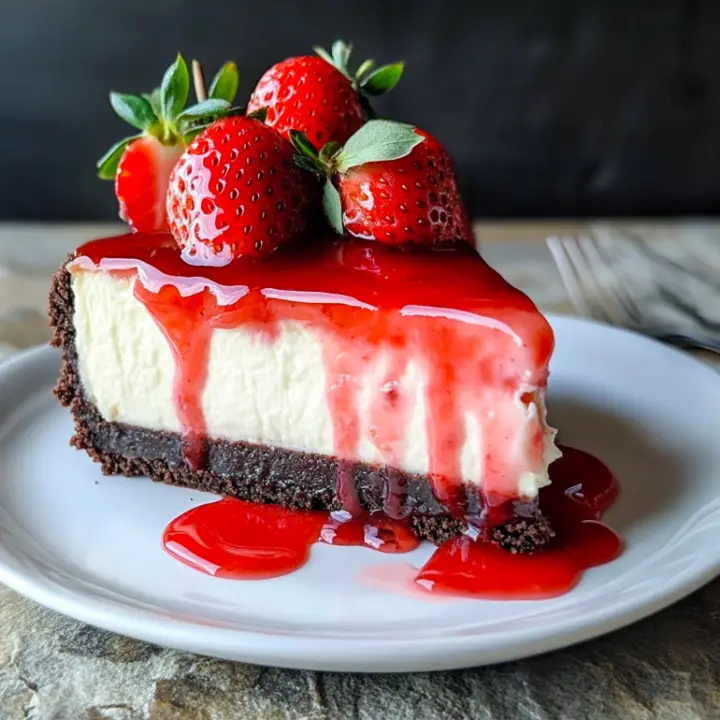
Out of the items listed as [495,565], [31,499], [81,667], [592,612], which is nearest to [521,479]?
[495,565]

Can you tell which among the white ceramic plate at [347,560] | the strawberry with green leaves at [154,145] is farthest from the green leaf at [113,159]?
the white ceramic plate at [347,560]

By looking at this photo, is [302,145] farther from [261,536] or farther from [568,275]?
[568,275]

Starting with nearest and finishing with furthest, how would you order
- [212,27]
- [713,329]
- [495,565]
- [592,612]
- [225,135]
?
[592,612] → [495,565] → [225,135] → [713,329] → [212,27]

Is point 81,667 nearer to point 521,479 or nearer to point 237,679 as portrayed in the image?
point 237,679

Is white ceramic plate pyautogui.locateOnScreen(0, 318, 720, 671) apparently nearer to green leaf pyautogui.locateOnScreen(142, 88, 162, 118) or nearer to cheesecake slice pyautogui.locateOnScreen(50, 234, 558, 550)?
cheesecake slice pyautogui.locateOnScreen(50, 234, 558, 550)

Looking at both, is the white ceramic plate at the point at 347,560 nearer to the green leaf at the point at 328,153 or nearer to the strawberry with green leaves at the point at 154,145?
the strawberry with green leaves at the point at 154,145

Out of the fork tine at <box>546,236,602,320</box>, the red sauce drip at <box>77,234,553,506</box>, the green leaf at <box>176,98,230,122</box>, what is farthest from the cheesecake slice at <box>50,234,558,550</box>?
the fork tine at <box>546,236,602,320</box>

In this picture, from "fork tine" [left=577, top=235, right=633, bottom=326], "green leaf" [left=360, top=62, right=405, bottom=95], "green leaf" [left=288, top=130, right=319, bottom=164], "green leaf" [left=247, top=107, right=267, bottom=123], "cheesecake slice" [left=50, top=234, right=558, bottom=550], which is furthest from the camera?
"fork tine" [left=577, top=235, right=633, bottom=326]
